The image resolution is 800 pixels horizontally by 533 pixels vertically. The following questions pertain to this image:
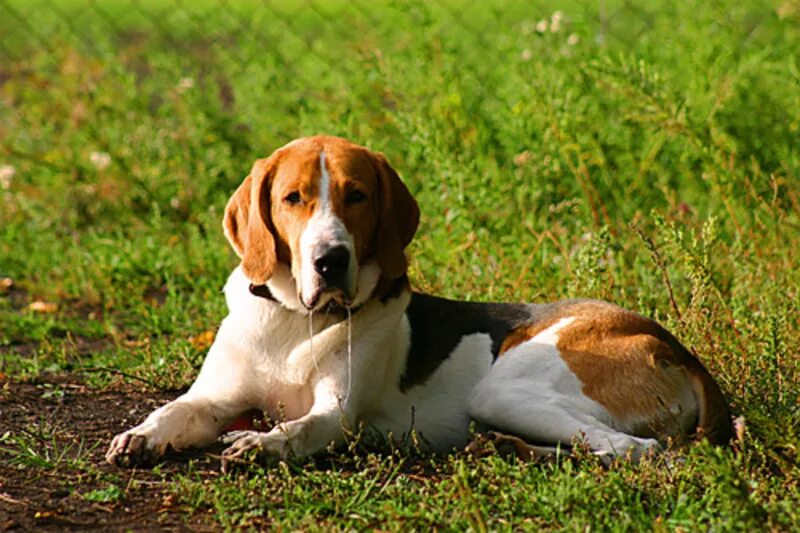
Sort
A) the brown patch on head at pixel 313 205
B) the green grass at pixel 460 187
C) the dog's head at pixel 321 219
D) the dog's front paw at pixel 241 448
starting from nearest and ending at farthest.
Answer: the dog's front paw at pixel 241 448, the dog's head at pixel 321 219, the brown patch on head at pixel 313 205, the green grass at pixel 460 187

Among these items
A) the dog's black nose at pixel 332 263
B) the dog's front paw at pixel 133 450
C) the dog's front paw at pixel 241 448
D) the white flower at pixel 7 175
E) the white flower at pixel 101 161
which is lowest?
the dog's front paw at pixel 133 450

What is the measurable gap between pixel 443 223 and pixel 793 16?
2.40 m

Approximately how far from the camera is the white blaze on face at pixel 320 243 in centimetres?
434

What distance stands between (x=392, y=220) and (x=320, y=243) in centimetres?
46

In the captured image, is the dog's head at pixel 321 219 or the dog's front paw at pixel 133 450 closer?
the dog's front paw at pixel 133 450

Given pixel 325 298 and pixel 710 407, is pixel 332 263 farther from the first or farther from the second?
pixel 710 407

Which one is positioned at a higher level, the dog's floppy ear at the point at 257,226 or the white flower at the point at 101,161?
the dog's floppy ear at the point at 257,226

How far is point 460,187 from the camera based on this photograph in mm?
6363

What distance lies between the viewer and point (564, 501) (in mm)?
3717

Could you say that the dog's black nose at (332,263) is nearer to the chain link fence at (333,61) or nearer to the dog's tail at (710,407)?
the dog's tail at (710,407)

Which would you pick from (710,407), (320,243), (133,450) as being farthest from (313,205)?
(710,407)

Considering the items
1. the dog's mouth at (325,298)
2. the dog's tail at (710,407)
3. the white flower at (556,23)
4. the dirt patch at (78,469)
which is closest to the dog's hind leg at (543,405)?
the dog's tail at (710,407)

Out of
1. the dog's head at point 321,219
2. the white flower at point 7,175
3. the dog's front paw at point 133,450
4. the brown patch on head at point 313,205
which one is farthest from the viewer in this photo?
the white flower at point 7,175

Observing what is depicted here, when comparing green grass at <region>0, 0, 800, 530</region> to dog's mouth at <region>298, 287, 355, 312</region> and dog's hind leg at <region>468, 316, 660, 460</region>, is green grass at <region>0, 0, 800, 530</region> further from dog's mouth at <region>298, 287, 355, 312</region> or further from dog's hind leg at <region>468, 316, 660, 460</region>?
dog's mouth at <region>298, 287, 355, 312</region>
